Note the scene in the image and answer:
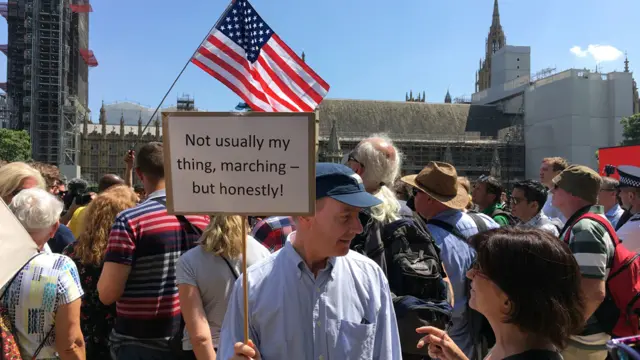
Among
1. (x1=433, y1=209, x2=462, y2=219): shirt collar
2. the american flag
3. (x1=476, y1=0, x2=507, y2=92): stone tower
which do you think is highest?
(x1=476, y1=0, x2=507, y2=92): stone tower

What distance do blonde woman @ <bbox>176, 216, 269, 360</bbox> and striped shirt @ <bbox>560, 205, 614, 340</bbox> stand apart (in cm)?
203

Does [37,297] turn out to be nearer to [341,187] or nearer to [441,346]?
[341,187]

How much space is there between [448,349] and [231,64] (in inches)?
164

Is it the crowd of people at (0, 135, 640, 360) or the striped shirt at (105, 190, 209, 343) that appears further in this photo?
the striped shirt at (105, 190, 209, 343)

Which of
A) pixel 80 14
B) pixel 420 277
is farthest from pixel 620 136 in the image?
pixel 420 277

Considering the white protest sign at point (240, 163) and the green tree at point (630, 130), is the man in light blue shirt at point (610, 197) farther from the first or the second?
the green tree at point (630, 130)

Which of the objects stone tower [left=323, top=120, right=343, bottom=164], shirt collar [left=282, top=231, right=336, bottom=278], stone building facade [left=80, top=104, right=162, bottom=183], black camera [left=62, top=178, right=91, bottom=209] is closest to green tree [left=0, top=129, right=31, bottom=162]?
stone building facade [left=80, top=104, right=162, bottom=183]

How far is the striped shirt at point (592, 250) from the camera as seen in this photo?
316cm

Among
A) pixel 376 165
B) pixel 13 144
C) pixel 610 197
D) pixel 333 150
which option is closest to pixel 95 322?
pixel 376 165

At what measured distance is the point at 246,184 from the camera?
2.01 m

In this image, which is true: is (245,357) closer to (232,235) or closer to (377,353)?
(377,353)

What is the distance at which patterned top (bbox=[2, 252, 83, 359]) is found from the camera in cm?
255

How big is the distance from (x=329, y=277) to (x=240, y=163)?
0.54 meters

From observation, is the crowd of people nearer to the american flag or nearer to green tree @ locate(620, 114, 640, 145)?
the american flag
